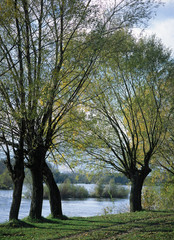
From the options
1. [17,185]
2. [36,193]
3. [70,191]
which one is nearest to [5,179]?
[70,191]

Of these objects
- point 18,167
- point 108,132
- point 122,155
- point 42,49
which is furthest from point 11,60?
point 122,155

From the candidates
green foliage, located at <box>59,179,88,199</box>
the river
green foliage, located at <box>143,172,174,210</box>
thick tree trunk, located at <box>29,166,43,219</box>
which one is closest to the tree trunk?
the river

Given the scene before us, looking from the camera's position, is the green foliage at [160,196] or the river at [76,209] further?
the green foliage at [160,196]

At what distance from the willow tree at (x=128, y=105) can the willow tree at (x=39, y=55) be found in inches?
141

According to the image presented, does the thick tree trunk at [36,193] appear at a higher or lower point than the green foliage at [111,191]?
higher

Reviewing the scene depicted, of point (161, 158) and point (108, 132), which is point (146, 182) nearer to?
point (161, 158)

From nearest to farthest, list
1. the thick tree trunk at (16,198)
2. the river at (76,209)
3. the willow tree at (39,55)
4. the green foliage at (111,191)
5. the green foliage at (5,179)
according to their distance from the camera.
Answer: the willow tree at (39,55)
the thick tree trunk at (16,198)
the green foliage at (5,179)
the river at (76,209)
the green foliage at (111,191)

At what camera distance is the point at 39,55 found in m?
10.0

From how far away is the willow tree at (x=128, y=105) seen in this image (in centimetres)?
1528

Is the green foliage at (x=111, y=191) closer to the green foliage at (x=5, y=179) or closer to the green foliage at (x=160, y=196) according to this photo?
the green foliage at (x=160, y=196)

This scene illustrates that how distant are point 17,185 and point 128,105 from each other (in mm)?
8158

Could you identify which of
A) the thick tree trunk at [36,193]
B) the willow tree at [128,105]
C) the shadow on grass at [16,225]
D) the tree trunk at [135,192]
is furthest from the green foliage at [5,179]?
the tree trunk at [135,192]

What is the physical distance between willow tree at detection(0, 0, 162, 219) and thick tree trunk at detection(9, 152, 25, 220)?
4cm

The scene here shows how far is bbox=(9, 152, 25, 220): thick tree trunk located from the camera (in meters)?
11.2
